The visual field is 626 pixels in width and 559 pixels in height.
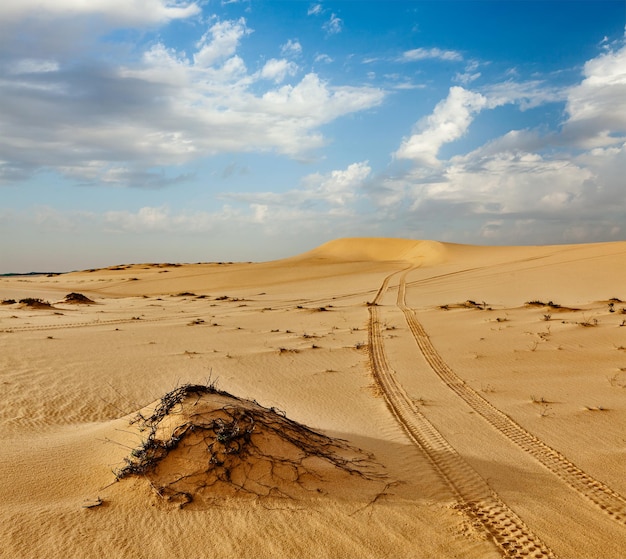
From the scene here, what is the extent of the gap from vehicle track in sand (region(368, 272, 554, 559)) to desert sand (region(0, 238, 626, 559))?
0.02m

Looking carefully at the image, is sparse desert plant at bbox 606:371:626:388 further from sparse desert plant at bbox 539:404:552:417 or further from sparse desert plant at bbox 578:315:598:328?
sparse desert plant at bbox 578:315:598:328

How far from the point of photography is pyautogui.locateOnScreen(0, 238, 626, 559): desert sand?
3.32 m

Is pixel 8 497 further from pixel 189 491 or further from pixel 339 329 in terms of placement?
pixel 339 329

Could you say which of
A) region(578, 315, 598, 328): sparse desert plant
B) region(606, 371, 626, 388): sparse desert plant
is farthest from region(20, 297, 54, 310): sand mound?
region(606, 371, 626, 388): sparse desert plant

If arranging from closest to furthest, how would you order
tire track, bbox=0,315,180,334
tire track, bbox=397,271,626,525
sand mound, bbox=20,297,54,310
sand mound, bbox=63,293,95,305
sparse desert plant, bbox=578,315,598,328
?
1. tire track, bbox=397,271,626,525
2. sparse desert plant, bbox=578,315,598,328
3. tire track, bbox=0,315,180,334
4. sand mound, bbox=20,297,54,310
5. sand mound, bbox=63,293,95,305

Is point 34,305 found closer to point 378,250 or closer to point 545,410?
point 545,410

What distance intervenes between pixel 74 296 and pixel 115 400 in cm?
1394

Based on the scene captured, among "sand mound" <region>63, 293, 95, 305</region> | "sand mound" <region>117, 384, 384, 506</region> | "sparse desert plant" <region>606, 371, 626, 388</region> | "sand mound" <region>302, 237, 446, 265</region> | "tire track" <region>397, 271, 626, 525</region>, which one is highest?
"sand mound" <region>302, 237, 446, 265</region>

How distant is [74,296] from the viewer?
19.2m

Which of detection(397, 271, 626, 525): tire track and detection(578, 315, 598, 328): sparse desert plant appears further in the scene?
detection(578, 315, 598, 328): sparse desert plant

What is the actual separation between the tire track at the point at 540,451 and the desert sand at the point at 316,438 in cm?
3

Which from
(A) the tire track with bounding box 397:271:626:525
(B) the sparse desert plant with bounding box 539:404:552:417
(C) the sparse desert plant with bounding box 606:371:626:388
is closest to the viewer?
(A) the tire track with bounding box 397:271:626:525

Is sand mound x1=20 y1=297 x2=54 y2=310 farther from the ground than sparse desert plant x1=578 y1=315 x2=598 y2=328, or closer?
farther from the ground

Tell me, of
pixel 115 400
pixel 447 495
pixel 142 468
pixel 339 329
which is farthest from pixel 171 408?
pixel 339 329
